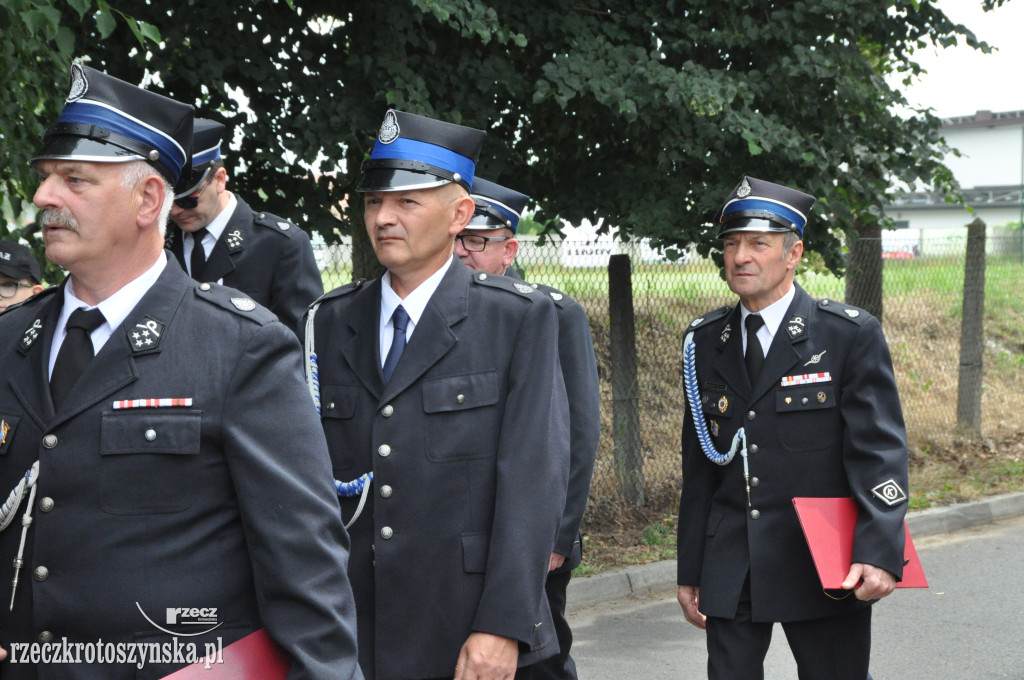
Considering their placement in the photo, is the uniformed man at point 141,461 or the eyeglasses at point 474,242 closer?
the uniformed man at point 141,461

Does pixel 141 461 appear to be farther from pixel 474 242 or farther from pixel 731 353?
pixel 474 242

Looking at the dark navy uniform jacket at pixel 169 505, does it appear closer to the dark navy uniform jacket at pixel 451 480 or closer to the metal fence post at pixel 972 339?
the dark navy uniform jacket at pixel 451 480

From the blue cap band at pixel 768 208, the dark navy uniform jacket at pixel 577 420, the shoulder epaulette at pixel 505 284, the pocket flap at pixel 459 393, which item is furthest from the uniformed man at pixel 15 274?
the blue cap band at pixel 768 208

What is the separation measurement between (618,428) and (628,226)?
1.83 meters

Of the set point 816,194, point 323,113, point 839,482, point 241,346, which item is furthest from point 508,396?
point 816,194

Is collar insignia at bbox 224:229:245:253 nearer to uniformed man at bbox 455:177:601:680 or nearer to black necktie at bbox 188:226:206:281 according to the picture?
black necktie at bbox 188:226:206:281

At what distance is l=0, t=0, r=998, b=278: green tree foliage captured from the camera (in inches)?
271

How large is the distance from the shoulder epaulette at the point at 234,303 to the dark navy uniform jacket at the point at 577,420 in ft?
7.45

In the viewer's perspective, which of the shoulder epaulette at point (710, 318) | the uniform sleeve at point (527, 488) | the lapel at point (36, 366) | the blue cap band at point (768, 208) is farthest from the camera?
the shoulder epaulette at point (710, 318)

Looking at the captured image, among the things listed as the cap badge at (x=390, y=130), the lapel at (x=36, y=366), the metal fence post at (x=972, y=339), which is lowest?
the metal fence post at (x=972, y=339)

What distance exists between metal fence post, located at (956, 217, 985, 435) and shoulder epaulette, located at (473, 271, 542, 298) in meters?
9.62

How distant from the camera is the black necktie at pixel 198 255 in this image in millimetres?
4285

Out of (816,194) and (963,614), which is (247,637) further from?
(816,194)

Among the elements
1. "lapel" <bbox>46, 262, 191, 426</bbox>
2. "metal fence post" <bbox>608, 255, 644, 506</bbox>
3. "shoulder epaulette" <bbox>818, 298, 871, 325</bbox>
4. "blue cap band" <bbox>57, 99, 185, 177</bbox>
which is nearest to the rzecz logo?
"lapel" <bbox>46, 262, 191, 426</bbox>
